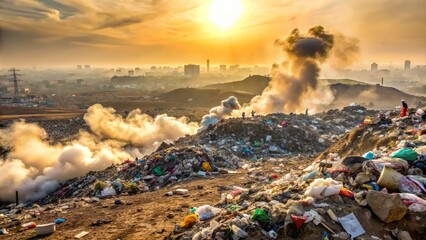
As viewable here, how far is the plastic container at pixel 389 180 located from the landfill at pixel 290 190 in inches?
0.5

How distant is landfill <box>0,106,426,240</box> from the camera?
3891mm

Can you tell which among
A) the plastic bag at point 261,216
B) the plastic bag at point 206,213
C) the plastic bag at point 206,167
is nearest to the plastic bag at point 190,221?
the plastic bag at point 206,213

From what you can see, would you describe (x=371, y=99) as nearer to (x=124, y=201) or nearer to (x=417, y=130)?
(x=417, y=130)

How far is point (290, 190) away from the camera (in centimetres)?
487

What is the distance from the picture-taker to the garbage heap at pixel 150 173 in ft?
30.0

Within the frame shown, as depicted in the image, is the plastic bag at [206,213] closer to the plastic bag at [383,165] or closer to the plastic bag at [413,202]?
the plastic bag at [383,165]

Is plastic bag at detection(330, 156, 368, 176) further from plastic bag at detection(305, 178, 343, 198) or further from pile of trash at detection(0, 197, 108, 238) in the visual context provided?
pile of trash at detection(0, 197, 108, 238)

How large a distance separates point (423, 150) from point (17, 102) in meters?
56.3

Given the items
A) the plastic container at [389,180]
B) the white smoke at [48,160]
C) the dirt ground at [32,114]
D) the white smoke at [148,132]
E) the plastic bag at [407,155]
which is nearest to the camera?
the plastic container at [389,180]

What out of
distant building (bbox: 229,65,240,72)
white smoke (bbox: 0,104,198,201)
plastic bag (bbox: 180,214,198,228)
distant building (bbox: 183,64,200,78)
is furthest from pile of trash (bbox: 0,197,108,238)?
distant building (bbox: 229,65,240,72)

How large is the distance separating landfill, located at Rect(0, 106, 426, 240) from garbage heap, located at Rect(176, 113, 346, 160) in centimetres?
14

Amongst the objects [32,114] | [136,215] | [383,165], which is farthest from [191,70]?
[383,165]

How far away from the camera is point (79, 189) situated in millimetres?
10320

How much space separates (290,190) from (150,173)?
647cm
